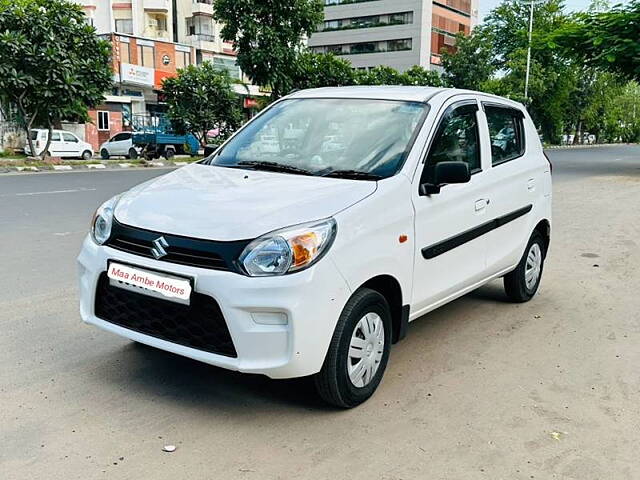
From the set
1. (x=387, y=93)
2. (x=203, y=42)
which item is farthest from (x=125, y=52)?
(x=387, y=93)

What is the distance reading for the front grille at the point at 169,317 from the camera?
3.11m

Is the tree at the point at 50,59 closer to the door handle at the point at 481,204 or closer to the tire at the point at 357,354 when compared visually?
the door handle at the point at 481,204

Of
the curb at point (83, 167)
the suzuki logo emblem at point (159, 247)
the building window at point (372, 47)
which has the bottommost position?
the curb at point (83, 167)

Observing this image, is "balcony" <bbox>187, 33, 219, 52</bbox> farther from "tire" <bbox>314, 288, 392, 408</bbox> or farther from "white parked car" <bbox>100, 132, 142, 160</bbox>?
"tire" <bbox>314, 288, 392, 408</bbox>

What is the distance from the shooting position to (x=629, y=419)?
3479 millimetres

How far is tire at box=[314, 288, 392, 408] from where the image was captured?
10.7 feet

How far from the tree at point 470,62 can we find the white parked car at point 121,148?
2798cm

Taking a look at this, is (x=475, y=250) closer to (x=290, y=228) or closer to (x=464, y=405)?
(x=464, y=405)

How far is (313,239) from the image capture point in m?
3.10

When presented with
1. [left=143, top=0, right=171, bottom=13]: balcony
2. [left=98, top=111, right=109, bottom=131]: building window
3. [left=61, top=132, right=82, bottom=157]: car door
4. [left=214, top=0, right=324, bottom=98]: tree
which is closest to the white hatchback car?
[left=214, top=0, right=324, bottom=98]: tree

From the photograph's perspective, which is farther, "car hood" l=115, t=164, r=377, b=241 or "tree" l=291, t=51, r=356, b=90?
"tree" l=291, t=51, r=356, b=90

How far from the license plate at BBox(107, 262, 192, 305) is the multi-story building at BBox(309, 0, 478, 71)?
2673 inches

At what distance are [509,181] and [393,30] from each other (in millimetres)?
69610

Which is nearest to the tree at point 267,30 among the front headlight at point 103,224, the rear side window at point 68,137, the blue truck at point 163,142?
the blue truck at point 163,142
